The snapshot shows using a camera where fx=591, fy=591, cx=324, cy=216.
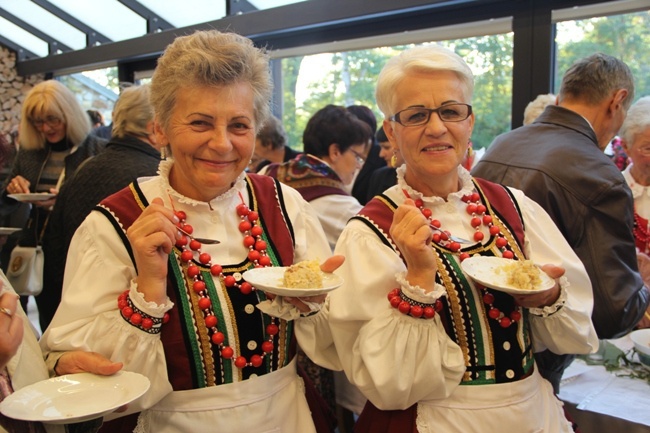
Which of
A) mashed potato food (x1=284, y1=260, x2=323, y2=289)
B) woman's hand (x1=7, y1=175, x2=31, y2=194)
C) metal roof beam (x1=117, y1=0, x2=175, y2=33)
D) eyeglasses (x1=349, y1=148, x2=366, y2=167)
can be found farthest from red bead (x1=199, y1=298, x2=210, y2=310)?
metal roof beam (x1=117, y1=0, x2=175, y2=33)

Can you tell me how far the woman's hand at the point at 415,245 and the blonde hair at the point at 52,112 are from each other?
2470 mm

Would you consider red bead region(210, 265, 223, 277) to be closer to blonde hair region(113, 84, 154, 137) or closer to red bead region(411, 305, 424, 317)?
red bead region(411, 305, 424, 317)

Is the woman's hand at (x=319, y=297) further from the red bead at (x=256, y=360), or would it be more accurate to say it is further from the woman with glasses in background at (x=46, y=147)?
the woman with glasses in background at (x=46, y=147)

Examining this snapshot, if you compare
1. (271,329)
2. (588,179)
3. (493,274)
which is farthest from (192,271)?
(588,179)

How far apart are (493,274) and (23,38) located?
8.52 meters

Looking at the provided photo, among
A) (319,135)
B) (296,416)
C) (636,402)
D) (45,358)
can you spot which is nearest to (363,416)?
(296,416)

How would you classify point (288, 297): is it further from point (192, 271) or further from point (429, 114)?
point (429, 114)

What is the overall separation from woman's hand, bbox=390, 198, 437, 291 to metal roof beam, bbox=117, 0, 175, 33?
544cm

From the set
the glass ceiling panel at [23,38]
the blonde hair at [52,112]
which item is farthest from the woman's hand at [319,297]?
the glass ceiling panel at [23,38]

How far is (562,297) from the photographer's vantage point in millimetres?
1407

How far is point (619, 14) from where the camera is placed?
3262 mm

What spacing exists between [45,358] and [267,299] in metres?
0.50

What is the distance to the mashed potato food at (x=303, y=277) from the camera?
4.07 feet

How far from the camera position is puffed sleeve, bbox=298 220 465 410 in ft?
4.26
